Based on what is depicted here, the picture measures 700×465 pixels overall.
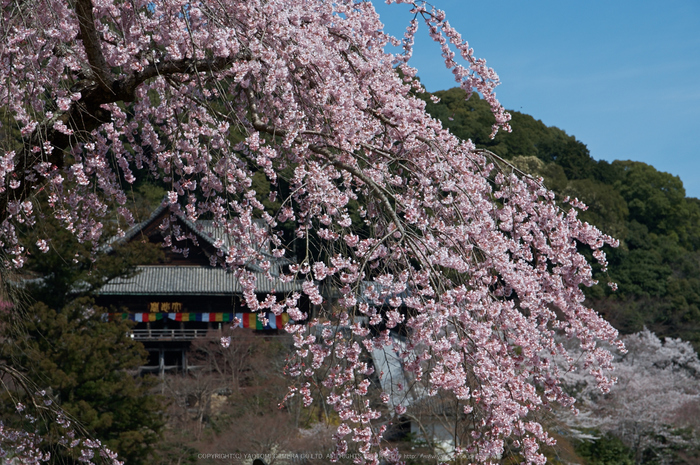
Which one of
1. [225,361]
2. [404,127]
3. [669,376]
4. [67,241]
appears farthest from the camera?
[669,376]

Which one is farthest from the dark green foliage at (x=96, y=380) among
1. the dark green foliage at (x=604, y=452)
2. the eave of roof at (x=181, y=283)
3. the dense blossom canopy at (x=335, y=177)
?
the eave of roof at (x=181, y=283)

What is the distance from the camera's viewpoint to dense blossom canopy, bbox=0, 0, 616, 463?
11.1ft

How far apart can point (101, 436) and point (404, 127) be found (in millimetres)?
8490

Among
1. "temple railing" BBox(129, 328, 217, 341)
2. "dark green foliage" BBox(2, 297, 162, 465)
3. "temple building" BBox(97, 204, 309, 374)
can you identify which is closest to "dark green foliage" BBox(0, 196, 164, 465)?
"dark green foliage" BBox(2, 297, 162, 465)

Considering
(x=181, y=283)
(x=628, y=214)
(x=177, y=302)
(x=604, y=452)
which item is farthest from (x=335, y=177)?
(x=628, y=214)

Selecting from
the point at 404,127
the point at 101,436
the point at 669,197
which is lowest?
the point at 101,436

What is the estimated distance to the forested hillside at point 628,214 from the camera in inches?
1039

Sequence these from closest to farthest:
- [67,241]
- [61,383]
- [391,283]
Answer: [391,283]
[61,383]
[67,241]

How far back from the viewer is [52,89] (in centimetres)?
358

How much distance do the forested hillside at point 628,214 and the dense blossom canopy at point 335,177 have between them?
833 inches

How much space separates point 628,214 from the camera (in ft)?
116

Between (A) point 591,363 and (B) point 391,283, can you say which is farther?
(A) point 591,363

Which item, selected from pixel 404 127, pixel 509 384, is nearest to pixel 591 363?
pixel 509 384

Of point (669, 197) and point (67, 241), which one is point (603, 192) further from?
point (67, 241)
